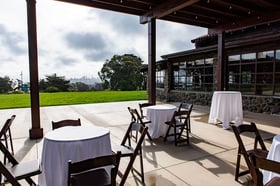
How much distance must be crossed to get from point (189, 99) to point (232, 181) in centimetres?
963

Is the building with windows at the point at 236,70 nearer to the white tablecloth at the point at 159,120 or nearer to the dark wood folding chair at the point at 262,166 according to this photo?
the white tablecloth at the point at 159,120

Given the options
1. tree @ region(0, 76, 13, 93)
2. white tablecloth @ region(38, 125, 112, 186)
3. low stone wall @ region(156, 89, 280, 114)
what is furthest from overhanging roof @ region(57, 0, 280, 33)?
tree @ region(0, 76, 13, 93)

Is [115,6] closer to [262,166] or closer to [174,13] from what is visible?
[174,13]

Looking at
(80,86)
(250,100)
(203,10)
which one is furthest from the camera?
(80,86)

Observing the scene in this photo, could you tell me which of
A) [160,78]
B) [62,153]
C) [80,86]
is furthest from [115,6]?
[80,86]

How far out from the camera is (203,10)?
682 cm

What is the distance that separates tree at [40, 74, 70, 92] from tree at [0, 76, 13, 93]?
318 centimetres

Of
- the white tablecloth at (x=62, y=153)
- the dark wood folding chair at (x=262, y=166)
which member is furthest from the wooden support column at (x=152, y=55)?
the dark wood folding chair at (x=262, y=166)

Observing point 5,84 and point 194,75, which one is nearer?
point 194,75

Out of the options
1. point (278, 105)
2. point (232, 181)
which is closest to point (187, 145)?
point (232, 181)

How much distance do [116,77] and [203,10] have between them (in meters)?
19.7

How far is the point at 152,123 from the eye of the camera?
513 cm

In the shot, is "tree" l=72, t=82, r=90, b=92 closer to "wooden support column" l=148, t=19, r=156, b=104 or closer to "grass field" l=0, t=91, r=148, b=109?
"grass field" l=0, t=91, r=148, b=109

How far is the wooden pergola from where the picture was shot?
204 inches
